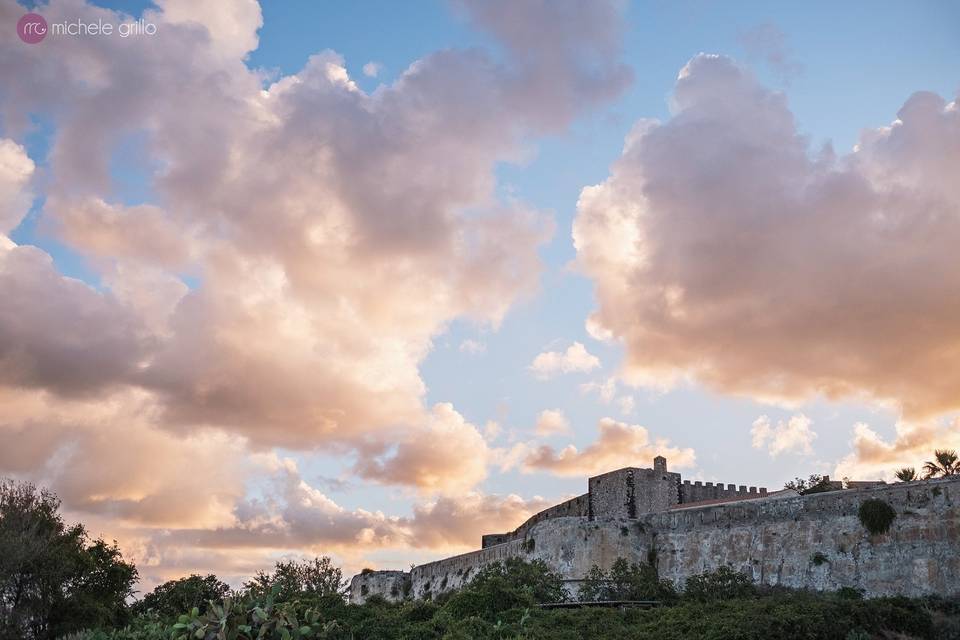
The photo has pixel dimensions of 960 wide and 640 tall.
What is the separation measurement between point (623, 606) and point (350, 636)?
13.7 metres

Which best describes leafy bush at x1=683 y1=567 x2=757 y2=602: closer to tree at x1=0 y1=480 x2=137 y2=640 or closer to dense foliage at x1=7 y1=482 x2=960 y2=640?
dense foliage at x1=7 y1=482 x2=960 y2=640

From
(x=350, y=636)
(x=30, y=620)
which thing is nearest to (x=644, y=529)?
(x=350, y=636)

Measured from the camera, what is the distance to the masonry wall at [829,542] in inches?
1447

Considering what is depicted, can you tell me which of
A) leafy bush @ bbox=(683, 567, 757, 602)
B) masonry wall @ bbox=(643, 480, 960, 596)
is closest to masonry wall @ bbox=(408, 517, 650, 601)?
masonry wall @ bbox=(643, 480, 960, 596)

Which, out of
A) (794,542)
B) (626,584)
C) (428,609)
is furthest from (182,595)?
(794,542)

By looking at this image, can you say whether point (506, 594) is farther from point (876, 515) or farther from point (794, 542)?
point (876, 515)

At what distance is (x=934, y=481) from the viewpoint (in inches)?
1499

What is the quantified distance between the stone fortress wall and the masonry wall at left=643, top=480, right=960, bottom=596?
0.15 feet

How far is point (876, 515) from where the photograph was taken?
128ft

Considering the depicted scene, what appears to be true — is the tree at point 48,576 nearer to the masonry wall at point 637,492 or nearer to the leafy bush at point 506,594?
the leafy bush at point 506,594

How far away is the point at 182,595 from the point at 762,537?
31.1m

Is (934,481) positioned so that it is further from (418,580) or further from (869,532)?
(418,580)

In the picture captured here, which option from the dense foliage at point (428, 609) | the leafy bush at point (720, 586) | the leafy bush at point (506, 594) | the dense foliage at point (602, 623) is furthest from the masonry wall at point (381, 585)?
the dense foliage at point (602, 623)

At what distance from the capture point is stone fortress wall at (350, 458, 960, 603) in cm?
3712
